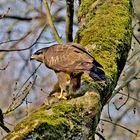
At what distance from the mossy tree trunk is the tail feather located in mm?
35

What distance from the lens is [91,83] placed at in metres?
2.25

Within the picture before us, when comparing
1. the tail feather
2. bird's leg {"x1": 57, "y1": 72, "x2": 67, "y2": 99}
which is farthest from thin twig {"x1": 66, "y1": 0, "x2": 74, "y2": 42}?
the tail feather

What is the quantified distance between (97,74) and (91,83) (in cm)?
6

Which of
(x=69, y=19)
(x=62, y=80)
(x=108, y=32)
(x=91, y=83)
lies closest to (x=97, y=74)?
(x=91, y=83)

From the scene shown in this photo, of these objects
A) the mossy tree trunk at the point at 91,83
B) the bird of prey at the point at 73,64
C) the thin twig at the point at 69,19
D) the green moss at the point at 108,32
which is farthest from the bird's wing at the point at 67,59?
the thin twig at the point at 69,19

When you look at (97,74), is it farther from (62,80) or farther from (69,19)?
(69,19)

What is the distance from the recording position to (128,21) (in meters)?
2.89

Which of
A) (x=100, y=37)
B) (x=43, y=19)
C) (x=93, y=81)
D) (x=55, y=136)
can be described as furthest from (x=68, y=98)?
(x=43, y=19)

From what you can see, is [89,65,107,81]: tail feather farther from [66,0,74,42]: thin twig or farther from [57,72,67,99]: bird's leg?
[66,0,74,42]: thin twig

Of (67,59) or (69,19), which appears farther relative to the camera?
(69,19)

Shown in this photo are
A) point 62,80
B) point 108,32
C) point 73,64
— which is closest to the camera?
point 73,64

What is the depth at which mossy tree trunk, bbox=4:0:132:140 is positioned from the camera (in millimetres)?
1669

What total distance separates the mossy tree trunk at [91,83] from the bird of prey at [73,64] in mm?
56

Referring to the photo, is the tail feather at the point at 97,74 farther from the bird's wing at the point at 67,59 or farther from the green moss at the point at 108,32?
the green moss at the point at 108,32
